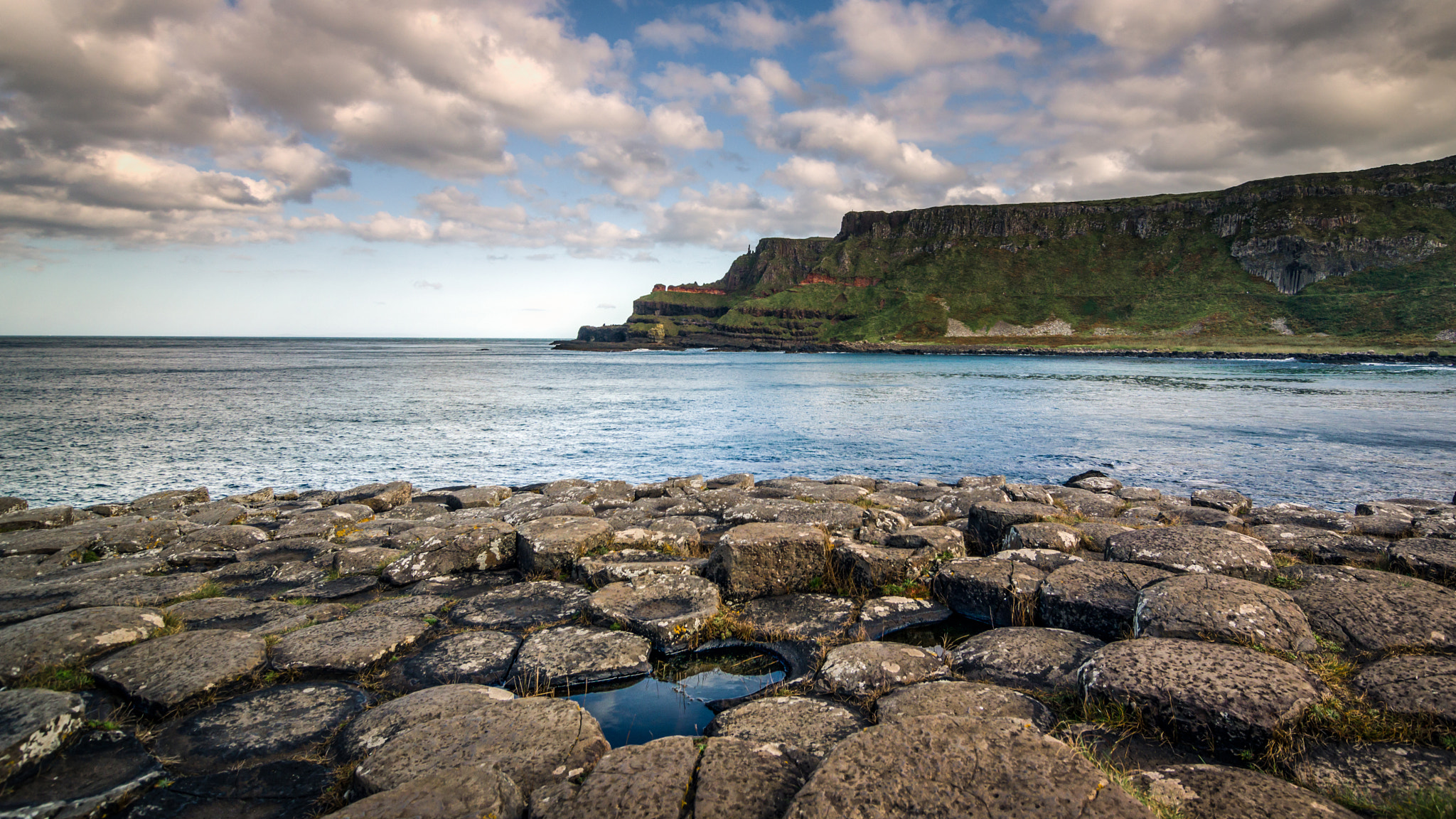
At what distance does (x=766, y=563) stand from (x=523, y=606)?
2.82m

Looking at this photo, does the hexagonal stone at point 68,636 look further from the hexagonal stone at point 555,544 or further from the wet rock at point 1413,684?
the wet rock at point 1413,684

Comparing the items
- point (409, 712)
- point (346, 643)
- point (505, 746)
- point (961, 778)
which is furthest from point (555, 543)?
point (961, 778)

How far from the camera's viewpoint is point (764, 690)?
5.10m

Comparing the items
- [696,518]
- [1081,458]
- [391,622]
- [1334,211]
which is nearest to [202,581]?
[391,622]

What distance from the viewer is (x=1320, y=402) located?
3944cm

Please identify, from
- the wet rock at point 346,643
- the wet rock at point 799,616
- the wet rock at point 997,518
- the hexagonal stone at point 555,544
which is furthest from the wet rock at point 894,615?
the wet rock at point 346,643

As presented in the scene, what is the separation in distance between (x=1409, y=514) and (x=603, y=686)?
613 inches

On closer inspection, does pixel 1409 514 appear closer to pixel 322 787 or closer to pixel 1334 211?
pixel 322 787

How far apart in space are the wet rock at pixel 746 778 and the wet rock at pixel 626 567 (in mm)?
3747

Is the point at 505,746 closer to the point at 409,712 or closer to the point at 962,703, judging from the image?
the point at 409,712

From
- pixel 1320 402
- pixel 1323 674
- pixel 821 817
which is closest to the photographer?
pixel 821 817

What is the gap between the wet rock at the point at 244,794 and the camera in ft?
11.6

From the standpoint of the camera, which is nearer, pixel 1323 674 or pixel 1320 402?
pixel 1323 674

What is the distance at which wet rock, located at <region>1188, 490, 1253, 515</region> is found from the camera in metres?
12.8
